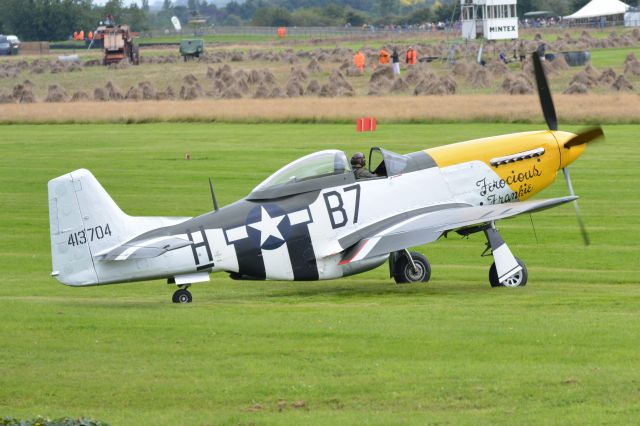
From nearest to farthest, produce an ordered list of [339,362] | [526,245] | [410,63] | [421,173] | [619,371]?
[619,371]
[339,362]
[421,173]
[526,245]
[410,63]

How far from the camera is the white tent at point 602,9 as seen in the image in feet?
420

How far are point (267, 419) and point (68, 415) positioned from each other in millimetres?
1677

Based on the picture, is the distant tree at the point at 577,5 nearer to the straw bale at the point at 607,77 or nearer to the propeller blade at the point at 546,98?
the straw bale at the point at 607,77

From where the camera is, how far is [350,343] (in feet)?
40.0

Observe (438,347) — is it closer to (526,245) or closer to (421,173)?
(421,173)

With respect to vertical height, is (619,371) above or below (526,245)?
above

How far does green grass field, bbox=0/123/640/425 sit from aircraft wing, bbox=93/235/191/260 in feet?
2.32

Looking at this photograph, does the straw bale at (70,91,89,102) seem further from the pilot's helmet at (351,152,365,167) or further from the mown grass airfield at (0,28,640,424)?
the pilot's helmet at (351,152,365,167)

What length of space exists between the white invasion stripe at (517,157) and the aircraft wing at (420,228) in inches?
37.2

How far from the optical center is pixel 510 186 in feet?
57.3

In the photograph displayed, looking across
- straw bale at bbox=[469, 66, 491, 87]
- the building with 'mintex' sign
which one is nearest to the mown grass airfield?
straw bale at bbox=[469, 66, 491, 87]

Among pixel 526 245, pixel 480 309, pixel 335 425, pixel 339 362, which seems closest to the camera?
pixel 335 425

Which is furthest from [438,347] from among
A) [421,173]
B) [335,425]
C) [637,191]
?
[637,191]

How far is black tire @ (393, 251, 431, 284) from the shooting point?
1725cm
